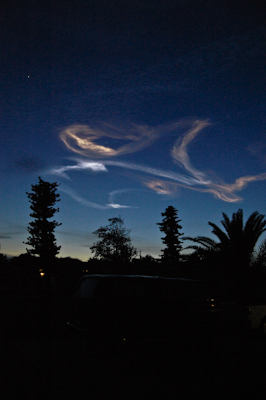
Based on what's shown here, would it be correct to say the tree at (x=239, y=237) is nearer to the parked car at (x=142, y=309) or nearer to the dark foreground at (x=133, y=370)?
the dark foreground at (x=133, y=370)

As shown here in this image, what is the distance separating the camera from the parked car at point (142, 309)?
5.75 meters

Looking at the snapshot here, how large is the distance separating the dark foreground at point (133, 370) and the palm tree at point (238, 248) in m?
6.64

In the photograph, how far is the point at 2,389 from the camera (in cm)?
415

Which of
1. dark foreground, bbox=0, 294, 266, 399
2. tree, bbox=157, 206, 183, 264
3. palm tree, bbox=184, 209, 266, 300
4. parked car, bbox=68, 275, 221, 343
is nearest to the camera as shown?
dark foreground, bbox=0, 294, 266, 399

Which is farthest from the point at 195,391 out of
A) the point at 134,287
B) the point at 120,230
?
the point at 120,230

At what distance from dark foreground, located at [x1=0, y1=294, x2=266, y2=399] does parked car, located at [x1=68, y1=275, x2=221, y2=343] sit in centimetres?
27

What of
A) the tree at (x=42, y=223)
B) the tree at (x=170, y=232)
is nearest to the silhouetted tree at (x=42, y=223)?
the tree at (x=42, y=223)

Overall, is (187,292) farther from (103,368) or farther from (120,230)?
(120,230)

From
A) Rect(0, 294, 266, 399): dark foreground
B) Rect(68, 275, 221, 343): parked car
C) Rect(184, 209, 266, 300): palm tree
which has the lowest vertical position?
Rect(0, 294, 266, 399): dark foreground

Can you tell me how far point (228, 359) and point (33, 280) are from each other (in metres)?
31.8

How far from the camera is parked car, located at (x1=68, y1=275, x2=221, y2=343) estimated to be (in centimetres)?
575

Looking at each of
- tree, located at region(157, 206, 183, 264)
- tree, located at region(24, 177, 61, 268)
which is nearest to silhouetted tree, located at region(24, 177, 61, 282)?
tree, located at region(24, 177, 61, 268)

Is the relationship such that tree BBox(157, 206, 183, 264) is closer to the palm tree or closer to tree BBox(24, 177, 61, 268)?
tree BBox(24, 177, 61, 268)

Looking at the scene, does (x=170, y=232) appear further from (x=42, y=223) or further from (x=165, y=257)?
(x=42, y=223)
